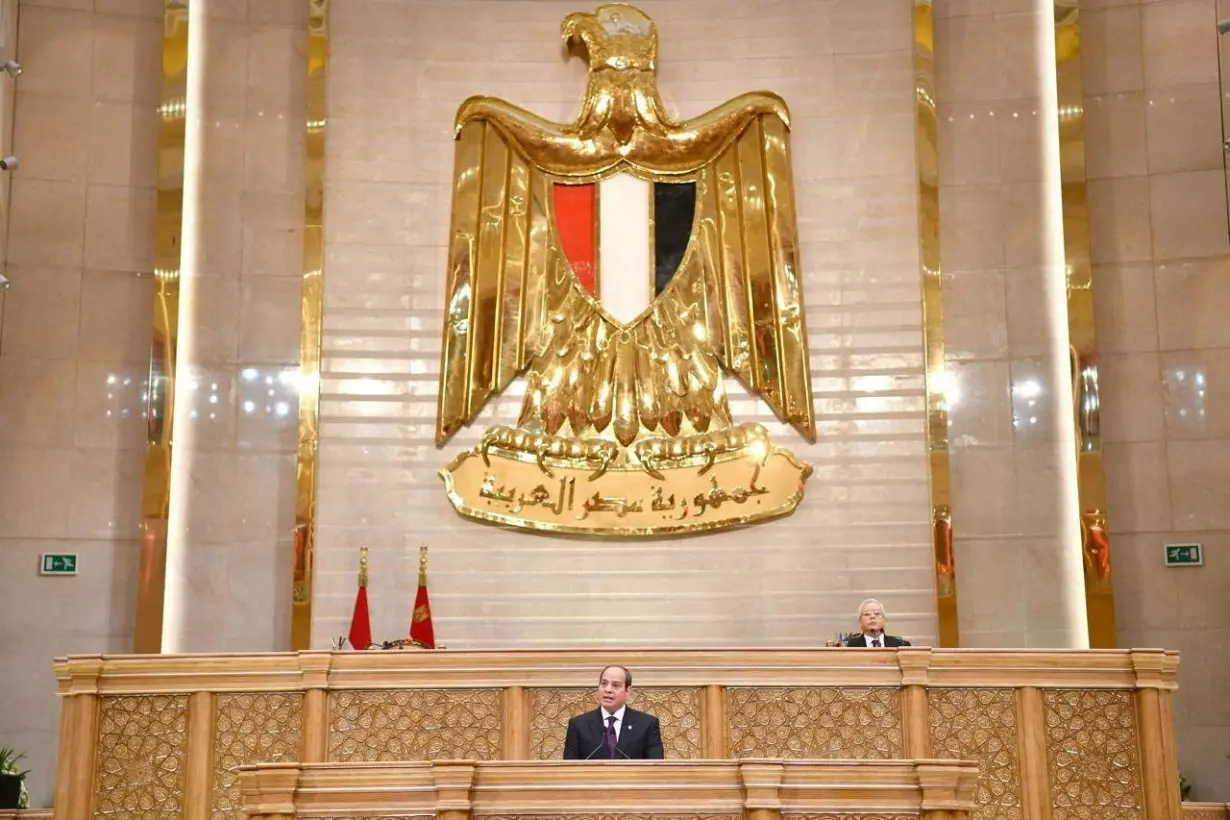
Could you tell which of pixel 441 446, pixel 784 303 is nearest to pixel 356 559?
pixel 441 446

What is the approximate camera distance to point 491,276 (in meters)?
9.17

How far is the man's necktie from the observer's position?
6.15 m

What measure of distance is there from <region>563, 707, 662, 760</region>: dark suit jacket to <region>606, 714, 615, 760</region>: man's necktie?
1 centimetres

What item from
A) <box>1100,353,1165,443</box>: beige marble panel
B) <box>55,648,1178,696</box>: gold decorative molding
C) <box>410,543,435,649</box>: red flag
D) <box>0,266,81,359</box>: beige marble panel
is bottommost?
<box>55,648,1178,696</box>: gold decorative molding

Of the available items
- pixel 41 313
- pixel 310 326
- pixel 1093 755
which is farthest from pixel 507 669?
pixel 41 313

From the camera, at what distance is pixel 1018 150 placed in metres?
9.22

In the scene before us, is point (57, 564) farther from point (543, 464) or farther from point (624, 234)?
point (624, 234)

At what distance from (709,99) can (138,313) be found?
3.53 m

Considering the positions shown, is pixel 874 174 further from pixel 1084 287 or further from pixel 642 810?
pixel 642 810

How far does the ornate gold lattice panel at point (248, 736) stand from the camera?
22.4 feet

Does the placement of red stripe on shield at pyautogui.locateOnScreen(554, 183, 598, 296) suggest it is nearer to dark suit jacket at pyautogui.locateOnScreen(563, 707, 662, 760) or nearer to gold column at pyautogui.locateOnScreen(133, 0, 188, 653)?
gold column at pyautogui.locateOnScreen(133, 0, 188, 653)

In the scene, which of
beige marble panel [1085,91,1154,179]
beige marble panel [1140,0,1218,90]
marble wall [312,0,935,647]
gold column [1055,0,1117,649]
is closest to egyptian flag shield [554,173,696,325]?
marble wall [312,0,935,647]

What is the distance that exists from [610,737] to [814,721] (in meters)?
1.09

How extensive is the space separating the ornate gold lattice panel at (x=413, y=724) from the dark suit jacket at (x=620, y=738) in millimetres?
701
